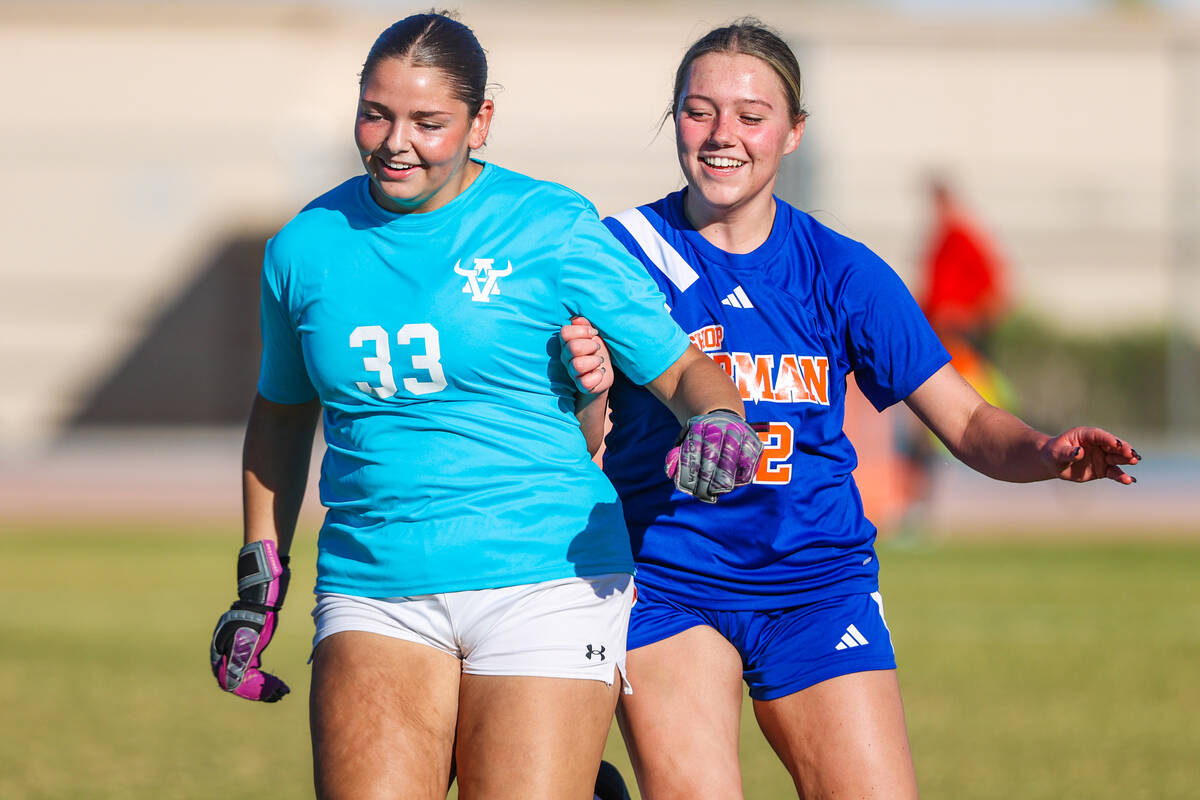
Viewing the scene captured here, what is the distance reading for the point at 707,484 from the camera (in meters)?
3.09

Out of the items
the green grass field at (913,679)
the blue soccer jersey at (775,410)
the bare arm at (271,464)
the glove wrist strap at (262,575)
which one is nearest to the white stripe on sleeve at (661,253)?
the blue soccer jersey at (775,410)

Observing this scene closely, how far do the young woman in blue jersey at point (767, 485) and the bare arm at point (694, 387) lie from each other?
0.30 m

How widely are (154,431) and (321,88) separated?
672 centimetres

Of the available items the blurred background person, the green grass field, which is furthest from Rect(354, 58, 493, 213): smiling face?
the blurred background person

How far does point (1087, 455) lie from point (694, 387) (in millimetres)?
868

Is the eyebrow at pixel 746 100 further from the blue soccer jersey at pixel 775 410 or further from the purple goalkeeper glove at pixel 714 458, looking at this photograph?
the purple goalkeeper glove at pixel 714 458

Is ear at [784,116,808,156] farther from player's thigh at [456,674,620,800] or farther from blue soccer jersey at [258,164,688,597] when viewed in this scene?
player's thigh at [456,674,620,800]

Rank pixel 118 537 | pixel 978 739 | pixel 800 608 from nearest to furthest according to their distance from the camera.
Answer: pixel 800 608 → pixel 978 739 → pixel 118 537

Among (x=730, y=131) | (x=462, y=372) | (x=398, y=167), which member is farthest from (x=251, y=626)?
(x=730, y=131)

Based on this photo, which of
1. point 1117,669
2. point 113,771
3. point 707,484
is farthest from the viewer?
point 1117,669

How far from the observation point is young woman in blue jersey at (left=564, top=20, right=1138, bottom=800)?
12.0ft

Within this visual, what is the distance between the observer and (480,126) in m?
3.47

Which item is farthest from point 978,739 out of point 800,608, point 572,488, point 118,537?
point 118,537

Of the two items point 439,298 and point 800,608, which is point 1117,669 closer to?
point 800,608
